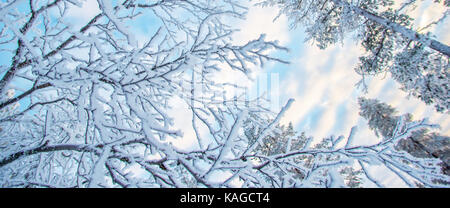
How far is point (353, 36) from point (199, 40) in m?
6.74

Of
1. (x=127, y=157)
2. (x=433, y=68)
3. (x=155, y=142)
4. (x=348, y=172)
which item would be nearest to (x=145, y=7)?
(x=127, y=157)

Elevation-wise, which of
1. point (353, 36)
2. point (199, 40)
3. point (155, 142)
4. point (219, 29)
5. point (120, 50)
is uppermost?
point (353, 36)

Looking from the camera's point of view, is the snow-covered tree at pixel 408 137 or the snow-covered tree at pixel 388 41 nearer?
the snow-covered tree at pixel 388 41

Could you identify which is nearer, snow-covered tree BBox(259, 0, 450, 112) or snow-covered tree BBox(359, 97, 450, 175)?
snow-covered tree BBox(259, 0, 450, 112)

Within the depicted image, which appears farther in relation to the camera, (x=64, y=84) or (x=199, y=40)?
(x=199, y=40)

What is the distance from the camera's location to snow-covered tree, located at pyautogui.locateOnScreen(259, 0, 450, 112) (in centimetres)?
536

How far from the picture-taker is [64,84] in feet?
5.76

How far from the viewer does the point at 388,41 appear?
21.1 ft

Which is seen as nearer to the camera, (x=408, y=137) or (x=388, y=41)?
(x=388, y=41)

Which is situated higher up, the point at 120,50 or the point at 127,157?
the point at 120,50

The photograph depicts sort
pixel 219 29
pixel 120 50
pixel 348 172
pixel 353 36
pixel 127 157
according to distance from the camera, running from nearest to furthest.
Result: pixel 127 157, pixel 120 50, pixel 219 29, pixel 353 36, pixel 348 172

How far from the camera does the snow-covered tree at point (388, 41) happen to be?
5355mm
